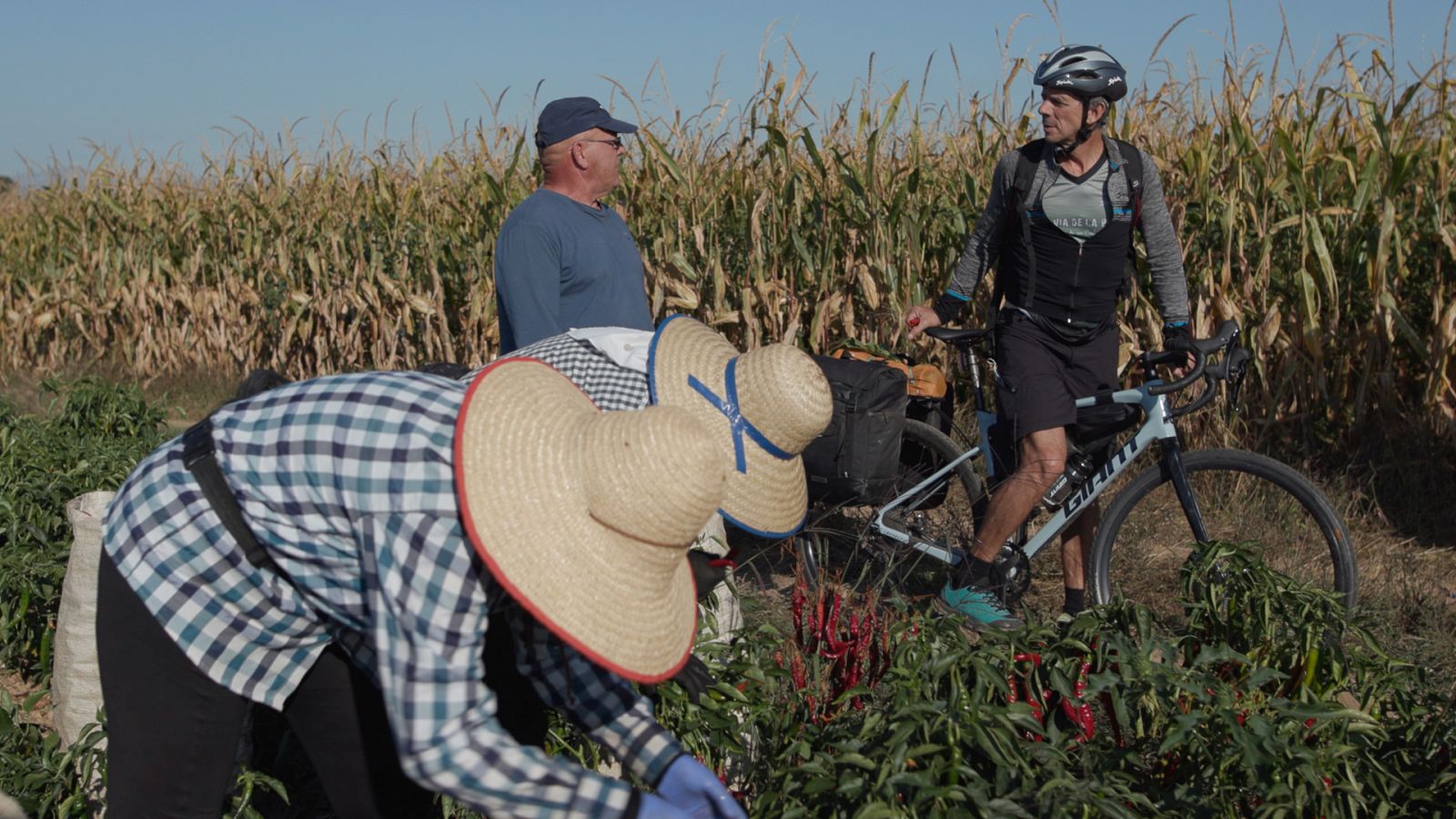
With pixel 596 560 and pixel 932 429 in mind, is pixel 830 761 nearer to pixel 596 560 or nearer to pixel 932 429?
pixel 596 560

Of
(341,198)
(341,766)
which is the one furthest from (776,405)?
(341,198)

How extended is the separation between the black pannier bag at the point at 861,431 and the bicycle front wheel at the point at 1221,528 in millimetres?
850

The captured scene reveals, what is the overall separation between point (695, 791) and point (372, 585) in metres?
0.73

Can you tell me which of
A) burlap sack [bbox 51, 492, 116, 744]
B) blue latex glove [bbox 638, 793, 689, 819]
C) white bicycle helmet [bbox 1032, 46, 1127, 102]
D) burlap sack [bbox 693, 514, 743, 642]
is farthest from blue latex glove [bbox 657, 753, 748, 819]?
white bicycle helmet [bbox 1032, 46, 1127, 102]

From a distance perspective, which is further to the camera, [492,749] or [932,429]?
[932,429]

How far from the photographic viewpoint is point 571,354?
268 cm

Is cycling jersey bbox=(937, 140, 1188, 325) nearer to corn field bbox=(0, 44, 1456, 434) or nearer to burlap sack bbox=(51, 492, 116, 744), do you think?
corn field bbox=(0, 44, 1456, 434)

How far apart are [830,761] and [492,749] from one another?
801 mm

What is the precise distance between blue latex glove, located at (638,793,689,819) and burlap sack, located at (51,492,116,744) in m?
1.94

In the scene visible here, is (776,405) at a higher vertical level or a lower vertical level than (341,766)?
higher

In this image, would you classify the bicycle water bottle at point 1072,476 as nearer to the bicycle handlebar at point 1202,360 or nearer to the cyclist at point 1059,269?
the cyclist at point 1059,269

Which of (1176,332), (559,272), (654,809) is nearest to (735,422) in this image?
(654,809)

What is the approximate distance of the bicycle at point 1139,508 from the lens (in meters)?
4.25

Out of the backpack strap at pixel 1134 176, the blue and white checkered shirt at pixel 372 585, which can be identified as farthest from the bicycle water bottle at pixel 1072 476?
the blue and white checkered shirt at pixel 372 585
